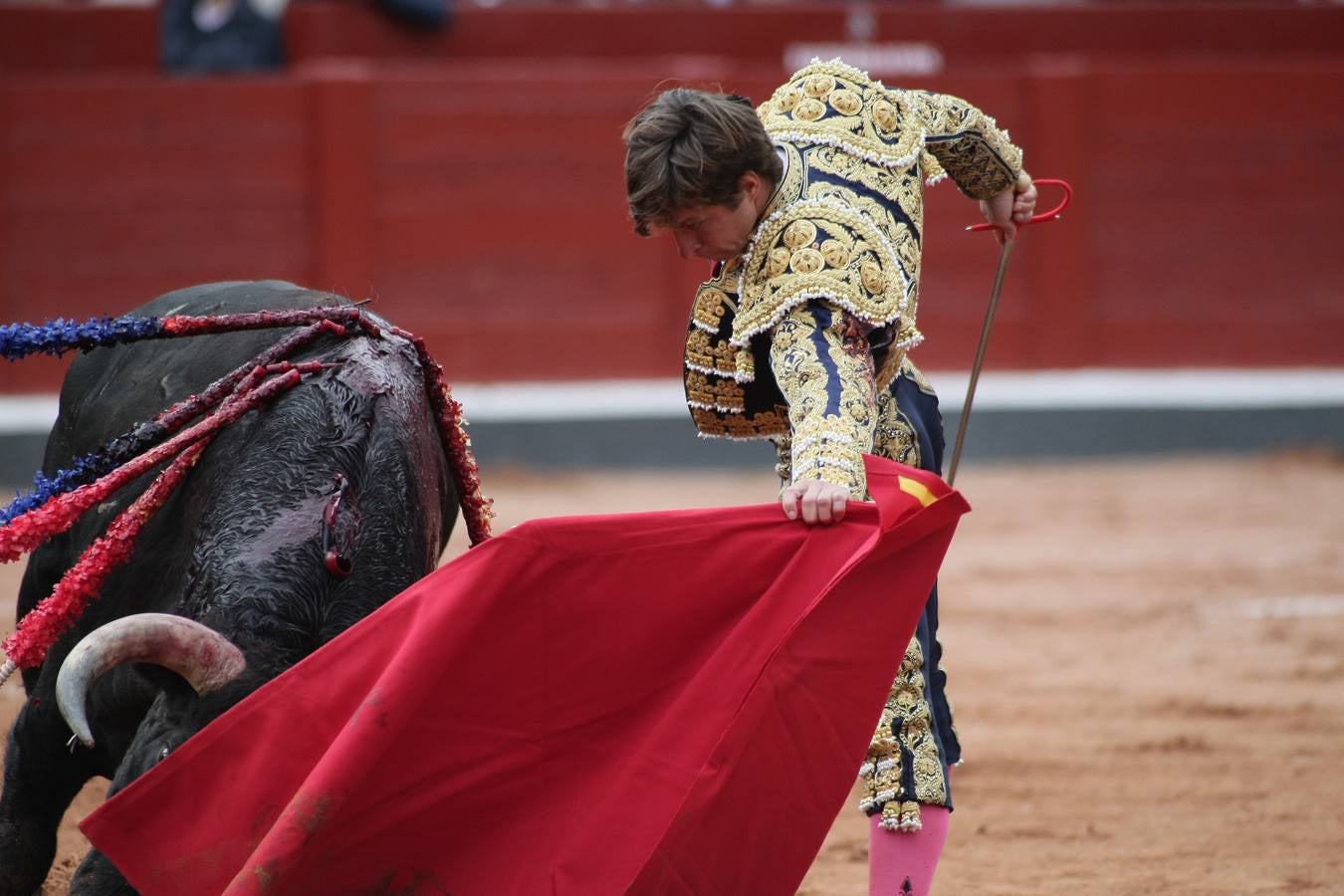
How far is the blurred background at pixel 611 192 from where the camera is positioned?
292 inches

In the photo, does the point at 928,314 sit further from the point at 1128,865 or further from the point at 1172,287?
the point at 1128,865

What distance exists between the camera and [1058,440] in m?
7.68

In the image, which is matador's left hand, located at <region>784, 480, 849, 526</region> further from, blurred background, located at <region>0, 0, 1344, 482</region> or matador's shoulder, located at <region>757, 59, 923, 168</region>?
blurred background, located at <region>0, 0, 1344, 482</region>

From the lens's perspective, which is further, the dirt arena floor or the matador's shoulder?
the dirt arena floor

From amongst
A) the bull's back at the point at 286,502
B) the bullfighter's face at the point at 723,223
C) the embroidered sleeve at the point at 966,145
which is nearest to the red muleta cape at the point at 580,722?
the bull's back at the point at 286,502

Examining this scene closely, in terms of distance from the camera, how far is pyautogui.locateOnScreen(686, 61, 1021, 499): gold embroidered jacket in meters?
1.91

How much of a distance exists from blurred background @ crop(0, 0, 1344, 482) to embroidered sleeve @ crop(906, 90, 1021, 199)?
4953 mm

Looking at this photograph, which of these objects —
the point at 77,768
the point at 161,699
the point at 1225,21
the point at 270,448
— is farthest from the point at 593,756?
the point at 1225,21

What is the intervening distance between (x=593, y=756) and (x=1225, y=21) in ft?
23.7

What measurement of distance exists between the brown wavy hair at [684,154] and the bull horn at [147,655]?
639mm

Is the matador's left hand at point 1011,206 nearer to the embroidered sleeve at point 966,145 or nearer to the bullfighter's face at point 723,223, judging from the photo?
the embroidered sleeve at point 966,145

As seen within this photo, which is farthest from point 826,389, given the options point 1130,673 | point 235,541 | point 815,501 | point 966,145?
point 1130,673

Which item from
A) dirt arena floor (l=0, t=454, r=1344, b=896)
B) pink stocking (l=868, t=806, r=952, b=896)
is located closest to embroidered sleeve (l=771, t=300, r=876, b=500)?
dirt arena floor (l=0, t=454, r=1344, b=896)

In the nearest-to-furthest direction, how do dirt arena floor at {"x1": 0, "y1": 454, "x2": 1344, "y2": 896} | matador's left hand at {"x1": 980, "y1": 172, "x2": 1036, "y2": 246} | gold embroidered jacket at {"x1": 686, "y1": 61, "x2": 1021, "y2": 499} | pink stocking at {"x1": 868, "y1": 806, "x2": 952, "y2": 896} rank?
gold embroidered jacket at {"x1": 686, "y1": 61, "x2": 1021, "y2": 499} → pink stocking at {"x1": 868, "y1": 806, "x2": 952, "y2": 896} → matador's left hand at {"x1": 980, "y1": 172, "x2": 1036, "y2": 246} → dirt arena floor at {"x1": 0, "y1": 454, "x2": 1344, "y2": 896}
